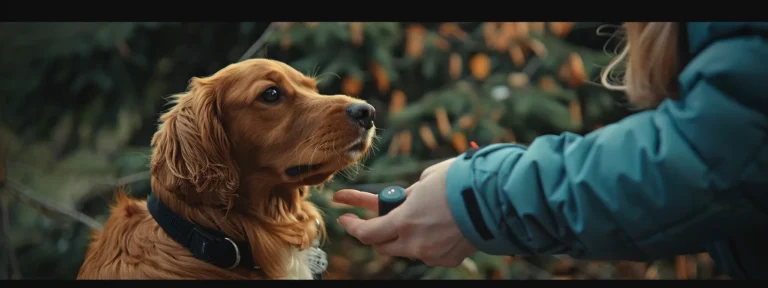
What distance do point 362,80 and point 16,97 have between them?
3.23 feet

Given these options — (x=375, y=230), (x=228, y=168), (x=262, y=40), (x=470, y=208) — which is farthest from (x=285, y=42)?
(x=470, y=208)

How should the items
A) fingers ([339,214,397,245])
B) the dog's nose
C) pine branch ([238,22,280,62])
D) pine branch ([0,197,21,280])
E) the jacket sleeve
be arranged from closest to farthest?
1. the jacket sleeve
2. fingers ([339,214,397,245])
3. the dog's nose
4. pine branch ([238,22,280,62])
5. pine branch ([0,197,21,280])

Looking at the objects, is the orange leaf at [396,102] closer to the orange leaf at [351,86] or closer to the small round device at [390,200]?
the orange leaf at [351,86]

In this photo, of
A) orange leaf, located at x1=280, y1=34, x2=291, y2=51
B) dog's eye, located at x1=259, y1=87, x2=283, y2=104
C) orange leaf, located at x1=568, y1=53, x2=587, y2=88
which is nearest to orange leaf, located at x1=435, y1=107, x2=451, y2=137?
orange leaf, located at x1=568, y1=53, x2=587, y2=88

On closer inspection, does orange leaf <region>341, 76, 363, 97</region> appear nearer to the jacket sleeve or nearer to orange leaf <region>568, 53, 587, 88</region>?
the jacket sleeve

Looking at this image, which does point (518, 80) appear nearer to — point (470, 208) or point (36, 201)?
point (470, 208)

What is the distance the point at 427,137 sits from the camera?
2.06 meters

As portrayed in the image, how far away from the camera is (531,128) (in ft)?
6.87

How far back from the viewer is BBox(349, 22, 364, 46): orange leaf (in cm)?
162

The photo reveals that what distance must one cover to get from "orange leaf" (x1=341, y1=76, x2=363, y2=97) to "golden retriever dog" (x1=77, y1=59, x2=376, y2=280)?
0.49 ft

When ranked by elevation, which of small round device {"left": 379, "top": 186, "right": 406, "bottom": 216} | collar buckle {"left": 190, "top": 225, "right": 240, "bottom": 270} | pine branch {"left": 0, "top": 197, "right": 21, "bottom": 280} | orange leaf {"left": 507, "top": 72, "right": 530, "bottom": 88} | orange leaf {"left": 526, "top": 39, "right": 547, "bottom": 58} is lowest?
pine branch {"left": 0, "top": 197, "right": 21, "bottom": 280}

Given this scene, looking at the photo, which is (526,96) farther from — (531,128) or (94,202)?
(94,202)

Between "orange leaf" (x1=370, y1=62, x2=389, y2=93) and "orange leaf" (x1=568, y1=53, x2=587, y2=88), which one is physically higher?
"orange leaf" (x1=370, y1=62, x2=389, y2=93)

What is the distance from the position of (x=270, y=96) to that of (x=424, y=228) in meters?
0.48
